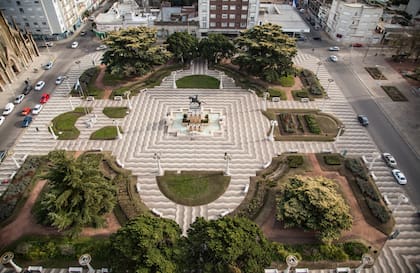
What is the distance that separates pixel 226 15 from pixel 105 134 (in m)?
61.1

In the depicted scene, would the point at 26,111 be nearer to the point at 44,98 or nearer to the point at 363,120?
the point at 44,98

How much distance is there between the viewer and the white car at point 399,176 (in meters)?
49.9

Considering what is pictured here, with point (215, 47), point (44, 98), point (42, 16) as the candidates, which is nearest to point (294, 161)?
point (215, 47)

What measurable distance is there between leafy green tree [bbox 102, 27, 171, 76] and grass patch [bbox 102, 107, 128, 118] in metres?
10.6

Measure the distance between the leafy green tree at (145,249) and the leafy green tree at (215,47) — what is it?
57715 millimetres

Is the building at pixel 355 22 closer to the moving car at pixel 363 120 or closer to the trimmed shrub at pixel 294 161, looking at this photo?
the moving car at pixel 363 120

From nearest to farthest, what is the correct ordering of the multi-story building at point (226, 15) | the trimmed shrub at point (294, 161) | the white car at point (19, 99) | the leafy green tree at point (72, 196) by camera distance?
the leafy green tree at point (72, 196), the trimmed shrub at point (294, 161), the white car at point (19, 99), the multi-story building at point (226, 15)

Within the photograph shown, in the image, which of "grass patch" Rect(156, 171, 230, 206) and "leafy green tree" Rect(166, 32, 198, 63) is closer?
"grass patch" Rect(156, 171, 230, 206)

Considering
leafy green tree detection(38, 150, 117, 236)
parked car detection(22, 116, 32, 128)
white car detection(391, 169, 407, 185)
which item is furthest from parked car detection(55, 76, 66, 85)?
white car detection(391, 169, 407, 185)

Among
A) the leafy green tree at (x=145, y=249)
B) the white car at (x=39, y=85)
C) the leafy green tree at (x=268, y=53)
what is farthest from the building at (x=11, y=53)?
the leafy green tree at (x=145, y=249)

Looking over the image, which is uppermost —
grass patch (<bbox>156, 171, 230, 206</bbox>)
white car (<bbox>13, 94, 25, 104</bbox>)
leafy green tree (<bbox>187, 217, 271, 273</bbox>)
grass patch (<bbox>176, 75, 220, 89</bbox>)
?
leafy green tree (<bbox>187, 217, 271, 273</bbox>)

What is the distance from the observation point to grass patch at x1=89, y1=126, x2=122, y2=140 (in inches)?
2304

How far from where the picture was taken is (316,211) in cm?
3988

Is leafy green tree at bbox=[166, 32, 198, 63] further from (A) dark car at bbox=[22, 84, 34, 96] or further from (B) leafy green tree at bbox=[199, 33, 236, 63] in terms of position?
(A) dark car at bbox=[22, 84, 34, 96]
